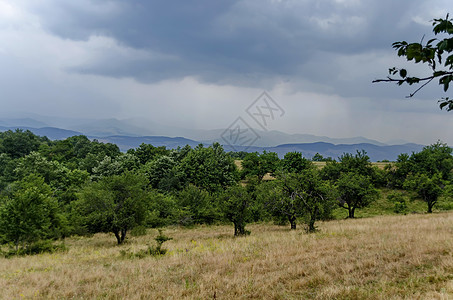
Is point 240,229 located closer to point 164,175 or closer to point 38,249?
point 38,249

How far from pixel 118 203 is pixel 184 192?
74.2 ft

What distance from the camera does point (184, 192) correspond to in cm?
4619

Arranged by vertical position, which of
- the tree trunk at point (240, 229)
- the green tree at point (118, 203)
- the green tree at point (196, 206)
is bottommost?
the green tree at point (196, 206)

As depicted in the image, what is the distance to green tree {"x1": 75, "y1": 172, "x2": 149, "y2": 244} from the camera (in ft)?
75.3

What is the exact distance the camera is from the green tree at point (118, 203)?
2295 cm

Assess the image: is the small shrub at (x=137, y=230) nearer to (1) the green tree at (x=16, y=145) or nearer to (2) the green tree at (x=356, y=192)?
(2) the green tree at (x=356, y=192)

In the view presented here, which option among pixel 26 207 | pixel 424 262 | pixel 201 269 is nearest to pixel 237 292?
pixel 201 269

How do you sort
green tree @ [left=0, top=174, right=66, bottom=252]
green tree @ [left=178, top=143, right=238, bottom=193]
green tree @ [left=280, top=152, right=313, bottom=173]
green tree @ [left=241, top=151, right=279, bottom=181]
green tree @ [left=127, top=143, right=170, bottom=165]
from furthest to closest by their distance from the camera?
1. green tree @ [left=127, top=143, right=170, bottom=165]
2. green tree @ [left=241, top=151, right=279, bottom=181]
3. green tree @ [left=280, top=152, right=313, bottom=173]
4. green tree @ [left=178, top=143, right=238, bottom=193]
5. green tree @ [left=0, top=174, right=66, bottom=252]

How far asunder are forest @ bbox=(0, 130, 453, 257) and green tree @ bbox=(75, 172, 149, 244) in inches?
3.9

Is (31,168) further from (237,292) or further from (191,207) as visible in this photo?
(237,292)

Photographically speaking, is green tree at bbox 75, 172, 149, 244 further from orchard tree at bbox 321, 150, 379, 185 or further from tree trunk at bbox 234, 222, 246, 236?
orchard tree at bbox 321, 150, 379, 185

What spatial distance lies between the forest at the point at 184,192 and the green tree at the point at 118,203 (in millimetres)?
99

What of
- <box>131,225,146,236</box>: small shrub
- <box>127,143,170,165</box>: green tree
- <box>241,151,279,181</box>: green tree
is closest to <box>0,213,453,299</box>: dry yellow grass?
<box>131,225,146,236</box>: small shrub

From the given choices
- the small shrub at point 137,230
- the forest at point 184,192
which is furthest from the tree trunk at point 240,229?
the small shrub at point 137,230
